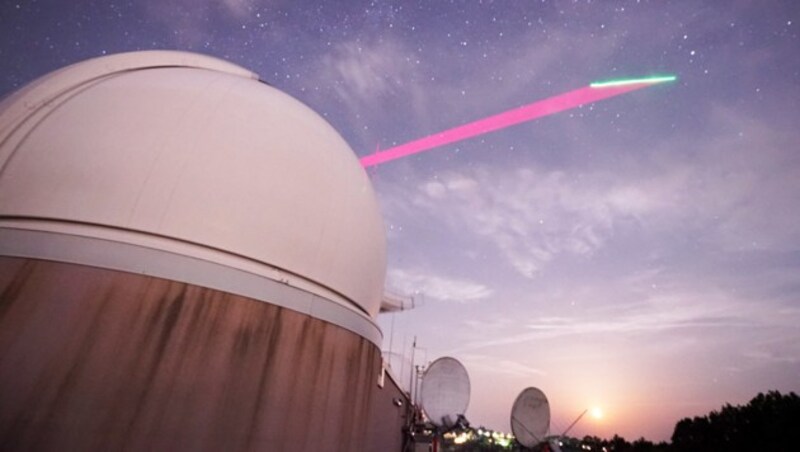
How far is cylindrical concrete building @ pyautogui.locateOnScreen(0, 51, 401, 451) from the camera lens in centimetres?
479

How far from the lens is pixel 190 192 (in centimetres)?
587

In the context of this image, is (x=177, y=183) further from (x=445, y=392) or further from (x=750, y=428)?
(x=750, y=428)

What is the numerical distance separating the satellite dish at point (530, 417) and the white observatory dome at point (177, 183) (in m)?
14.2

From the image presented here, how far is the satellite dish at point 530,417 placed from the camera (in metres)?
18.0

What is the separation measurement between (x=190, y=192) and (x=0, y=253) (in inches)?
98.0

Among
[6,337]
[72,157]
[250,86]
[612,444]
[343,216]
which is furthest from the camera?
[612,444]

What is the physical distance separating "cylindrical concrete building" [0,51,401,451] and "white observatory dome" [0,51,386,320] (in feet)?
0.09

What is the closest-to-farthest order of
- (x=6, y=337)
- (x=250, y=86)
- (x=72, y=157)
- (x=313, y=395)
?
A: (x=6, y=337), (x=72, y=157), (x=313, y=395), (x=250, y=86)

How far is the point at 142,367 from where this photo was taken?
4953 mm

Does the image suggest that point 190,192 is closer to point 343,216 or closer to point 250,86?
point 343,216

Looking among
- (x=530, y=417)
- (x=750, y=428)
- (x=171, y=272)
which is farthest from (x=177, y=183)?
(x=750, y=428)

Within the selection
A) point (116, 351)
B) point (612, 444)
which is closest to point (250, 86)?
point (116, 351)

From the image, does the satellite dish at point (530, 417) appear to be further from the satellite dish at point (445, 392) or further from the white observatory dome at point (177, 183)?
the white observatory dome at point (177, 183)

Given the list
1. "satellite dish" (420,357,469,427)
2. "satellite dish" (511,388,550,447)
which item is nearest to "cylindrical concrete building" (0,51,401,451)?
"satellite dish" (420,357,469,427)
